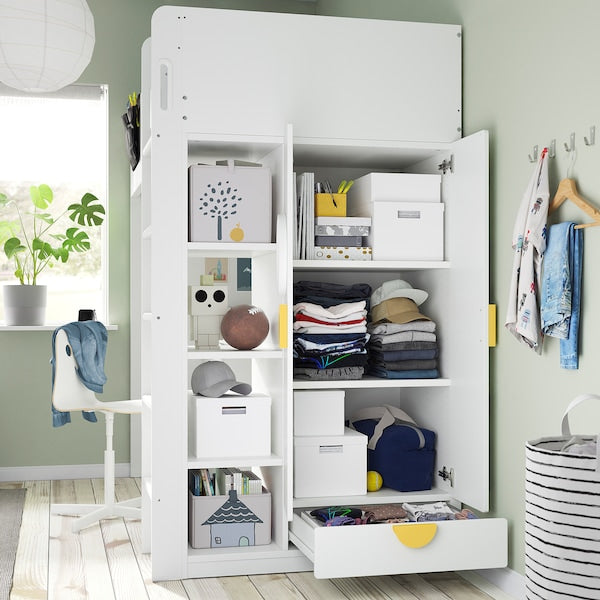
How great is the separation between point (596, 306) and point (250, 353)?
1.17 meters

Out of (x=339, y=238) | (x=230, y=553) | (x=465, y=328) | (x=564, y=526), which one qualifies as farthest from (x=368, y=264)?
(x=564, y=526)

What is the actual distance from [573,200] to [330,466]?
128cm

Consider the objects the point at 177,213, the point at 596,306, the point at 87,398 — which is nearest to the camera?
the point at 596,306

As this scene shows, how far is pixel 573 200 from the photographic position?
2.41 m

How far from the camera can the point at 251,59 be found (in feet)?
9.85

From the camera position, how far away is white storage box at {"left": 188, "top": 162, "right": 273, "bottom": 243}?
116 inches

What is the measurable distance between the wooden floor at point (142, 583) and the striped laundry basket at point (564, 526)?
3.20 feet

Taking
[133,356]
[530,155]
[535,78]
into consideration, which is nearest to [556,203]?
[530,155]

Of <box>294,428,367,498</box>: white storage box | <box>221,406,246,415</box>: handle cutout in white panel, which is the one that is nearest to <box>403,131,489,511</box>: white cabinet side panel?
<box>294,428,367,498</box>: white storage box

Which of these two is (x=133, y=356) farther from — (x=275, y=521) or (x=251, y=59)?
(x=251, y=59)

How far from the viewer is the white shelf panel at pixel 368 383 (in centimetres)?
303

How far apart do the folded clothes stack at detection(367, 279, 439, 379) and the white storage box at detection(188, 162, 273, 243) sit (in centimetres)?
54

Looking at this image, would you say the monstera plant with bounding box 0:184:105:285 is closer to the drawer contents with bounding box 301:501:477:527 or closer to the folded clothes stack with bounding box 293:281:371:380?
the folded clothes stack with bounding box 293:281:371:380

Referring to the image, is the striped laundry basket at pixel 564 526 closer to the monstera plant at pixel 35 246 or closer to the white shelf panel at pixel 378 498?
the white shelf panel at pixel 378 498
